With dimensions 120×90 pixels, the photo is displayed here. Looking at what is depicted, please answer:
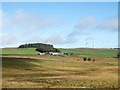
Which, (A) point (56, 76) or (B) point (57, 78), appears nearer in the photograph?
(B) point (57, 78)

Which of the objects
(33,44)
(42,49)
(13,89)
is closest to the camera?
(13,89)

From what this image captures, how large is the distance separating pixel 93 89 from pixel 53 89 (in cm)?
469

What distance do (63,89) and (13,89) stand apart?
5497 millimetres

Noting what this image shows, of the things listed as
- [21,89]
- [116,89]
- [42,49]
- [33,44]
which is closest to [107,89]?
[116,89]

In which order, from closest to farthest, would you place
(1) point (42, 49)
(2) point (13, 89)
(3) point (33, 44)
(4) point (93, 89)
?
(2) point (13, 89), (4) point (93, 89), (1) point (42, 49), (3) point (33, 44)

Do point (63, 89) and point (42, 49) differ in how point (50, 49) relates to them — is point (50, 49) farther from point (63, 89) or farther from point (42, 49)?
point (63, 89)

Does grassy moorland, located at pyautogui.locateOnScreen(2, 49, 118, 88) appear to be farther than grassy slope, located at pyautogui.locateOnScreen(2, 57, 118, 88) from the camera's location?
Yes

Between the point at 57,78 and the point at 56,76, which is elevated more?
the point at 57,78

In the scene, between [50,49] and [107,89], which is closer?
[107,89]

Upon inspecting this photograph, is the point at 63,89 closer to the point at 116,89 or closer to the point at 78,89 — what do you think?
the point at 78,89

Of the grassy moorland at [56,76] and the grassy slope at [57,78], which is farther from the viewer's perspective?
the grassy moorland at [56,76]

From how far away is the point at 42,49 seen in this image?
475ft

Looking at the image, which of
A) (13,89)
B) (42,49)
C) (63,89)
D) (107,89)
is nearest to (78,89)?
(63,89)

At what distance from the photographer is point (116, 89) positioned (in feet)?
71.3
